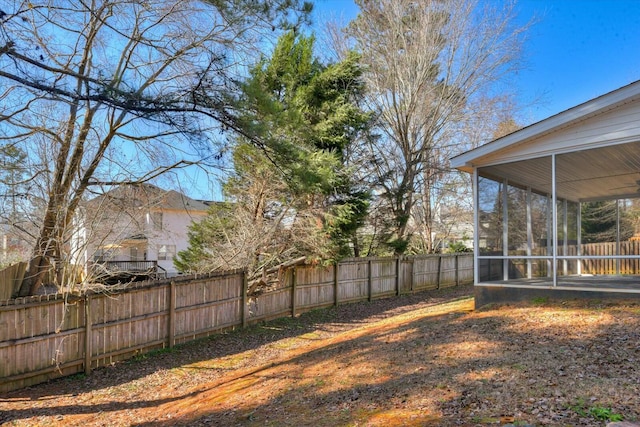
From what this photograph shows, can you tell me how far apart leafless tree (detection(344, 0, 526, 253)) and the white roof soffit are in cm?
826

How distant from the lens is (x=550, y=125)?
7.71 metres

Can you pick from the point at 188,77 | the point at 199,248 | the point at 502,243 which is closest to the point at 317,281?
the point at 199,248

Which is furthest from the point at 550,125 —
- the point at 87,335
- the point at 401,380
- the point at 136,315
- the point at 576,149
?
the point at 87,335

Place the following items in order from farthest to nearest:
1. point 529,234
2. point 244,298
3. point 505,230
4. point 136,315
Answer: point 244,298 < point 529,234 < point 505,230 < point 136,315

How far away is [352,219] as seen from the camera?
1431 cm

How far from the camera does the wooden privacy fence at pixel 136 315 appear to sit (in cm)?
654

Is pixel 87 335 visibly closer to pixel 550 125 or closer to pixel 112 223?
pixel 112 223

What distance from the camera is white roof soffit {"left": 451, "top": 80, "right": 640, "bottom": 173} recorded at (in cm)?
704

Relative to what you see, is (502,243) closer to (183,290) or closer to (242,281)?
(242,281)

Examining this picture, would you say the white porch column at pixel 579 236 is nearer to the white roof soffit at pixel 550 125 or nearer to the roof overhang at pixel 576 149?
the roof overhang at pixel 576 149

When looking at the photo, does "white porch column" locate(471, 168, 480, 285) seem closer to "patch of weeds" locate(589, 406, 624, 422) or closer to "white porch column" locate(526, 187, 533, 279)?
"white porch column" locate(526, 187, 533, 279)

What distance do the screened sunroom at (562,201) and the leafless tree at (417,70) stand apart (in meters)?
6.30

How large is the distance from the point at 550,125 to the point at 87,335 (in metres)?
8.81

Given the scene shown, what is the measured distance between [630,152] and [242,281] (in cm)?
870
